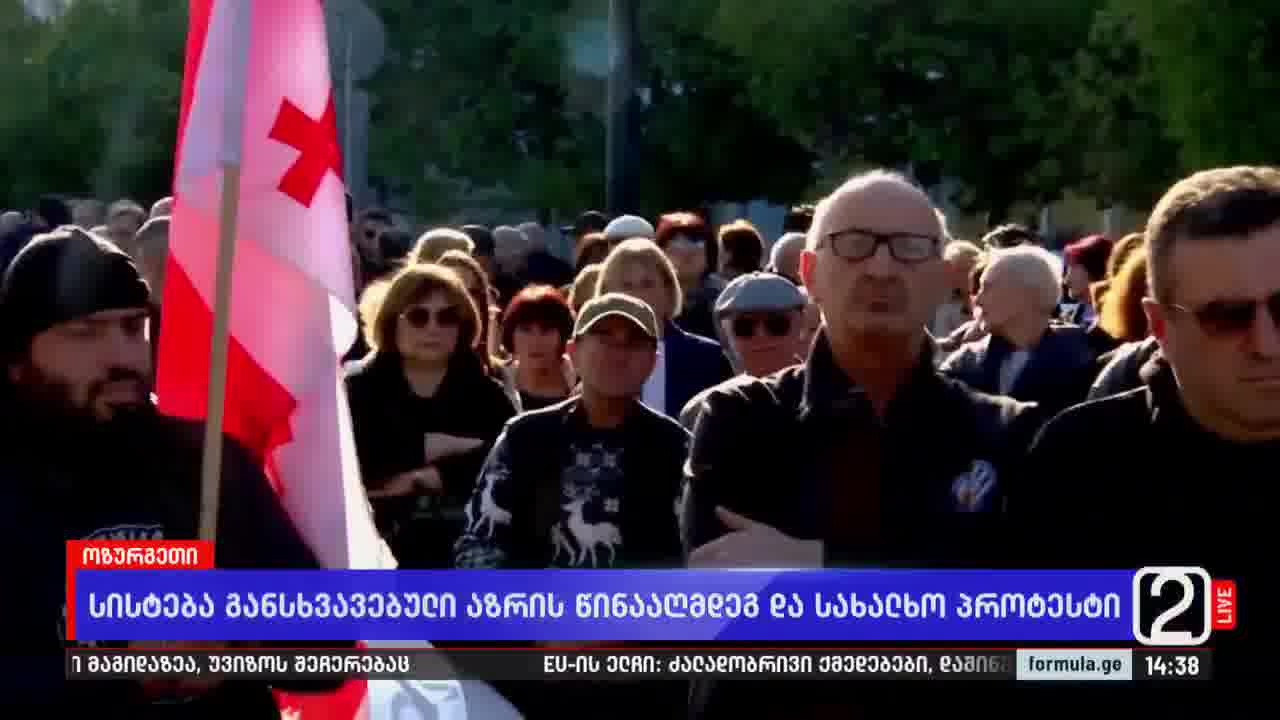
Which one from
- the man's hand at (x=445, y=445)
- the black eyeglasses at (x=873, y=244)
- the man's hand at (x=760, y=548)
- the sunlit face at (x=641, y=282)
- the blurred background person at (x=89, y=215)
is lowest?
the man's hand at (x=445, y=445)

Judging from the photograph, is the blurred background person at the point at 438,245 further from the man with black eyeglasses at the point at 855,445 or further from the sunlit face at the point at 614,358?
the man with black eyeglasses at the point at 855,445

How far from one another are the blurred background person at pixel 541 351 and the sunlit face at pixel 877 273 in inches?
132

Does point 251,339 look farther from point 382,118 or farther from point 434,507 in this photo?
point 382,118

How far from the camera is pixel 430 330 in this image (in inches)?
311

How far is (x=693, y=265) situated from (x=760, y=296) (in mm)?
3311

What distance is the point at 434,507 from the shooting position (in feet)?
25.0

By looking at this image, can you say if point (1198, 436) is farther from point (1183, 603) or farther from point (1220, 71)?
point (1220, 71)

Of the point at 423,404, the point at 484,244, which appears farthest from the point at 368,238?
the point at 423,404

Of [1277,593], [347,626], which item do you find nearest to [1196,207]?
[1277,593]

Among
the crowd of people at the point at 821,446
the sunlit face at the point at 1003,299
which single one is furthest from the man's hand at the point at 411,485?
the sunlit face at the point at 1003,299

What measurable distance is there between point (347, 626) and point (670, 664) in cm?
65

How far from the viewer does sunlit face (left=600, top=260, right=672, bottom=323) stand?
8.84m

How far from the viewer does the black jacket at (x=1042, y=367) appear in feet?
26.9

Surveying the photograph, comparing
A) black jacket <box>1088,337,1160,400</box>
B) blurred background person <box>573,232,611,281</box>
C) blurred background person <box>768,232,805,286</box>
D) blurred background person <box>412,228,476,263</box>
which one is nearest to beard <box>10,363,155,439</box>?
black jacket <box>1088,337,1160,400</box>
